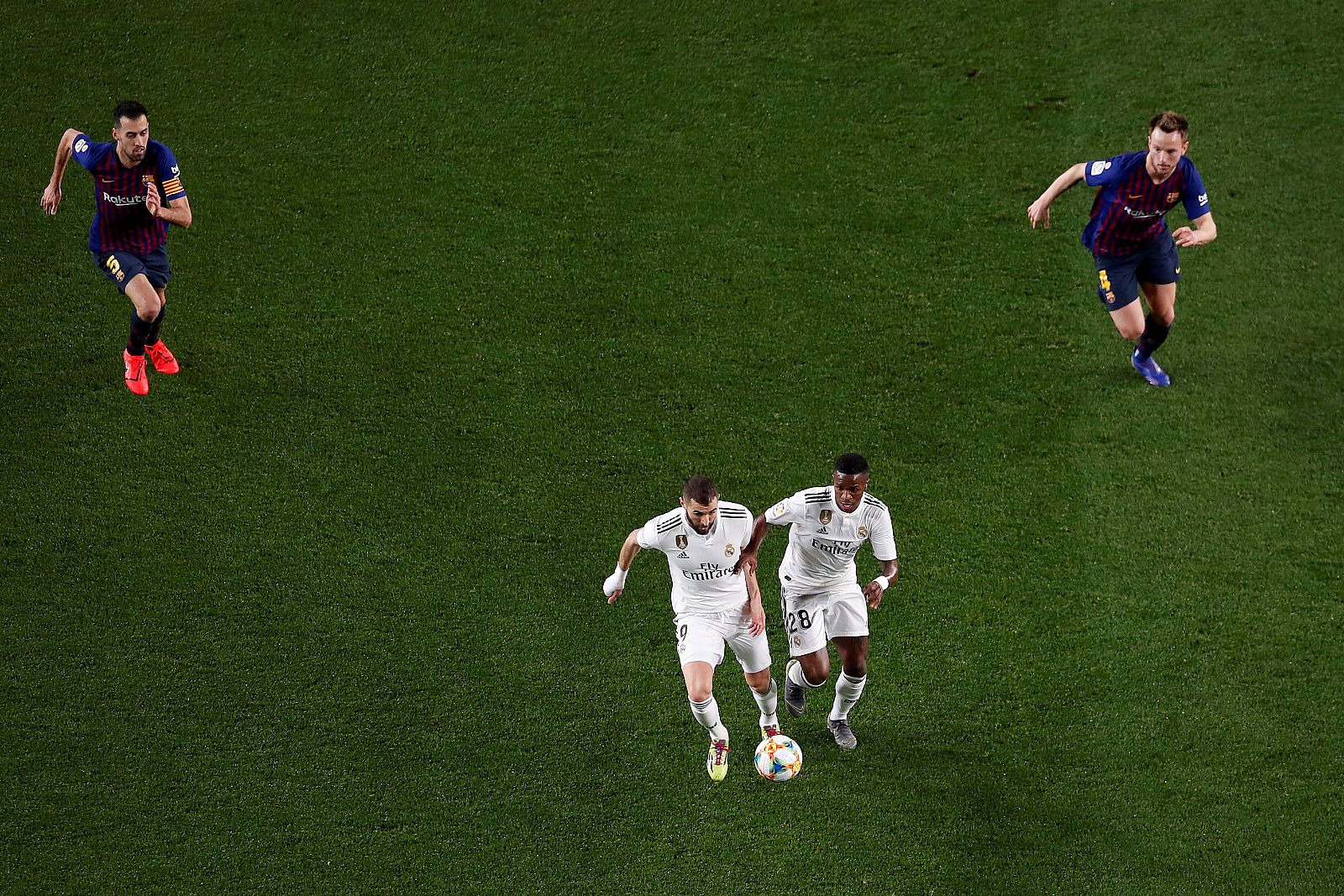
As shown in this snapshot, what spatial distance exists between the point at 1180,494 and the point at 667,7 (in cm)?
678

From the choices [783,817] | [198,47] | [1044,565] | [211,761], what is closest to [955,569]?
[1044,565]

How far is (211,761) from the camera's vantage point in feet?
24.8

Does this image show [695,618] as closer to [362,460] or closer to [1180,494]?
[362,460]

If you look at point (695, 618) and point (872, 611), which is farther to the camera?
point (872, 611)

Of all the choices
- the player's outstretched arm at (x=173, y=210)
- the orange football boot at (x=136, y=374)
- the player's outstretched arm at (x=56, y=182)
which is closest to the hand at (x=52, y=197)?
the player's outstretched arm at (x=56, y=182)

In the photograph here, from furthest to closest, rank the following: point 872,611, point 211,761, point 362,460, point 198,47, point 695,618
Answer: point 198,47, point 362,460, point 872,611, point 211,761, point 695,618

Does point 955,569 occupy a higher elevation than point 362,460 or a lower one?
lower

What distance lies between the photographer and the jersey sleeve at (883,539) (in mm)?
6938

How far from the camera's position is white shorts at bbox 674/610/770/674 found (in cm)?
691

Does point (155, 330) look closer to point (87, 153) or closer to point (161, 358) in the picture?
point (161, 358)

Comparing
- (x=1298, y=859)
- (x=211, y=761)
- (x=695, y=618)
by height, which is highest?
(x=695, y=618)

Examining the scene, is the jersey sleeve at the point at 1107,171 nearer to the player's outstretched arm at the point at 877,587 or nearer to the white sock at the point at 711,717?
the player's outstretched arm at the point at 877,587

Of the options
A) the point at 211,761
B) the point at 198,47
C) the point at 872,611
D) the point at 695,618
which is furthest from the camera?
the point at 198,47

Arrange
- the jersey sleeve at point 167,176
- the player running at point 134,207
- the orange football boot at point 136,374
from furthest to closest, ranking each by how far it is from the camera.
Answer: the orange football boot at point 136,374
the jersey sleeve at point 167,176
the player running at point 134,207
